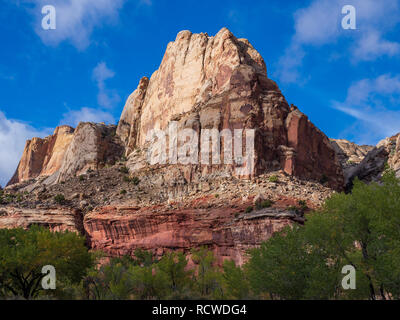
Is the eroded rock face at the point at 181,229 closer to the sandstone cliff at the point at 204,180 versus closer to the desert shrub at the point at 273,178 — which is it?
the sandstone cliff at the point at 204,180

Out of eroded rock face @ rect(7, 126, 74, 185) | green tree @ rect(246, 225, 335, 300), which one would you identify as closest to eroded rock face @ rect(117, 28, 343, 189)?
green tree @ rect(246, 225, 335, 300)

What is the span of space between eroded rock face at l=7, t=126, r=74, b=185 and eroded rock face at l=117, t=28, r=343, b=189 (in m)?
43.5

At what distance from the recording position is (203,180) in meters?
64.9

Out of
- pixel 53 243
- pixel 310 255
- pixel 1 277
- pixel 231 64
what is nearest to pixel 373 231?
pixel 310 255

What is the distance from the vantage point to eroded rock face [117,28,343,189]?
219 feet

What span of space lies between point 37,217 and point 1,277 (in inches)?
1503

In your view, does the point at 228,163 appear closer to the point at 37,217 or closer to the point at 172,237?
the point at 172,237

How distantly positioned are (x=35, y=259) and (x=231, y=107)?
4803cm

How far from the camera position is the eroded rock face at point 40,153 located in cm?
13800

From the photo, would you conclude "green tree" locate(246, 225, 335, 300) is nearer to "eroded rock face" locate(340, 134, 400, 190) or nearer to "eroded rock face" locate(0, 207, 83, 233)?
"eroded rock face" locate(0, 207, 83, 233)

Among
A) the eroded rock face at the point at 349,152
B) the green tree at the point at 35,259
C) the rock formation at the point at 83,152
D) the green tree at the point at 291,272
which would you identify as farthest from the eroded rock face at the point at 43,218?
the eroded rock face at the point at 349,152

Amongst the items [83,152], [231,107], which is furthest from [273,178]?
[83,152]

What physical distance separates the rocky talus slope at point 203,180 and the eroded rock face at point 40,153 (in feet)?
140

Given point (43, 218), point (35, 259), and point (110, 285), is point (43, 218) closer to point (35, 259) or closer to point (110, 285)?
point (110, 285)
